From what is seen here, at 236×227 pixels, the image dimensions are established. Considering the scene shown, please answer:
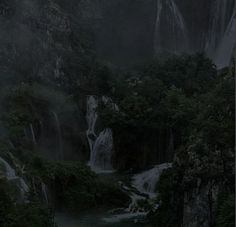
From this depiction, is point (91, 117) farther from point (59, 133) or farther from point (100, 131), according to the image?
point (59, 133)

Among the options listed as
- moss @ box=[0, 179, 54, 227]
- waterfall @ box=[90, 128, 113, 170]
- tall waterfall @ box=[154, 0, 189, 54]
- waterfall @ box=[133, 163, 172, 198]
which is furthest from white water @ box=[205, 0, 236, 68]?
moss @ box=[0, 179, 54, 227]

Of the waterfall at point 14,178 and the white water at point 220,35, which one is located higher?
the white water at point 220,35

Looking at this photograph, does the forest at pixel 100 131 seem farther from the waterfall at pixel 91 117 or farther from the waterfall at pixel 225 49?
the waterfall at pixel 225 49

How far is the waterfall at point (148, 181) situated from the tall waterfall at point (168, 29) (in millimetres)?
15875

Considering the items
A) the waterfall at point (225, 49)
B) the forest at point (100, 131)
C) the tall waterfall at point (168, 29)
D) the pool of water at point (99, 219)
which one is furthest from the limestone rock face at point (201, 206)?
the tall waterfall at point (168, 29)

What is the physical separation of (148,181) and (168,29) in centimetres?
1805

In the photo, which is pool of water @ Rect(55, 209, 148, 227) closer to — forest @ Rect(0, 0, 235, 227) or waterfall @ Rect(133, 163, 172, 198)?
forest @ Rect(0, 0, 235, 227)

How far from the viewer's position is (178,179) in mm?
15133

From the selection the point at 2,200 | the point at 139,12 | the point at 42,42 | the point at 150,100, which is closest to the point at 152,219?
the point at 2,200

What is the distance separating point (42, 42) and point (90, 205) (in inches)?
539

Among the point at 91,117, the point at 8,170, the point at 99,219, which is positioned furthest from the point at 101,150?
the point at 8,170

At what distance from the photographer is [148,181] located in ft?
68.7

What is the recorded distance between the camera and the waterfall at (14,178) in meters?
14.9

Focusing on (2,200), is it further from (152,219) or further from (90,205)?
(90,205)
